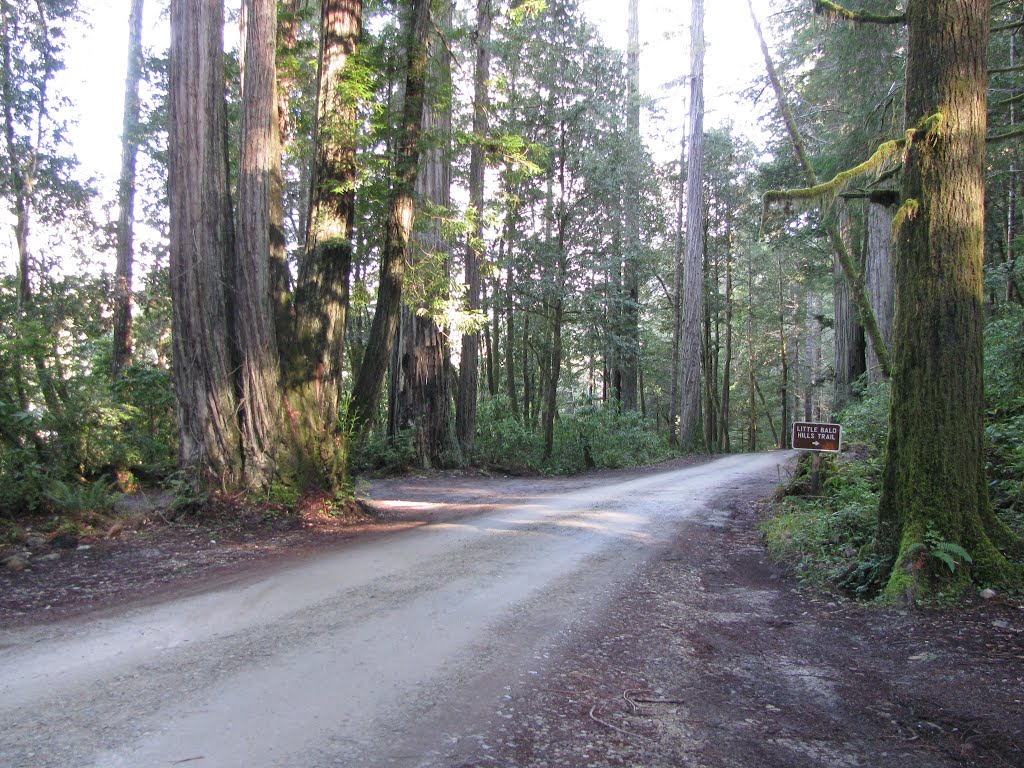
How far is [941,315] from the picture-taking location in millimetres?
5984

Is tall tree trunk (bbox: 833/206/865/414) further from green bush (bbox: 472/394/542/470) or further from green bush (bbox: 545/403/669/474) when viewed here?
green bush (bbox: 472/394/542/470)

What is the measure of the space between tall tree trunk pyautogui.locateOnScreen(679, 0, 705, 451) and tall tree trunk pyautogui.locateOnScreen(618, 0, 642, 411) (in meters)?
2.20

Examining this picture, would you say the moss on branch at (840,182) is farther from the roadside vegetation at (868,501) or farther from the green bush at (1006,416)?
the green bush at (1006,416)

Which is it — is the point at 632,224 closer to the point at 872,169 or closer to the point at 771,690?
the point at 872,169

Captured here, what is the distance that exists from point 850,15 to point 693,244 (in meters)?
22.0

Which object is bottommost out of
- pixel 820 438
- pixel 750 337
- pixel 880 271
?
pixel 820 438

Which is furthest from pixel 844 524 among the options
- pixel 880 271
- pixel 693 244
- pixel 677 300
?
pixel 677 300

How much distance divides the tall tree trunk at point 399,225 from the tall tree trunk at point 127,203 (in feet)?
31.9

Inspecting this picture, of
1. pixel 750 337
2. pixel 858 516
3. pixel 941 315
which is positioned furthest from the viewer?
pixel 750 337

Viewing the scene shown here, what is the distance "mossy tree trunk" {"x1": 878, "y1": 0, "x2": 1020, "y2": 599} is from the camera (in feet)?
19.1

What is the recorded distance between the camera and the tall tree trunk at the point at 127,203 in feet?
59.3

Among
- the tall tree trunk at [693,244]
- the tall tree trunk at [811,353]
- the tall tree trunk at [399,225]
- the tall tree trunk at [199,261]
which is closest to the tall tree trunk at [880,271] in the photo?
the tall tree trunk at [399,225]

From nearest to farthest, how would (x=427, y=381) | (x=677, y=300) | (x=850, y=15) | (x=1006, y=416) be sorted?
(x=850, y=15) < (x=1006, y=416) < (x=427, y=381) < (x=677, y=300)

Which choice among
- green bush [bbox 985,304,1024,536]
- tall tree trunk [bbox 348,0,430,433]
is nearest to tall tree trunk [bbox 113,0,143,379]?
tall tree trunk [bbox 348,0,430,433]
